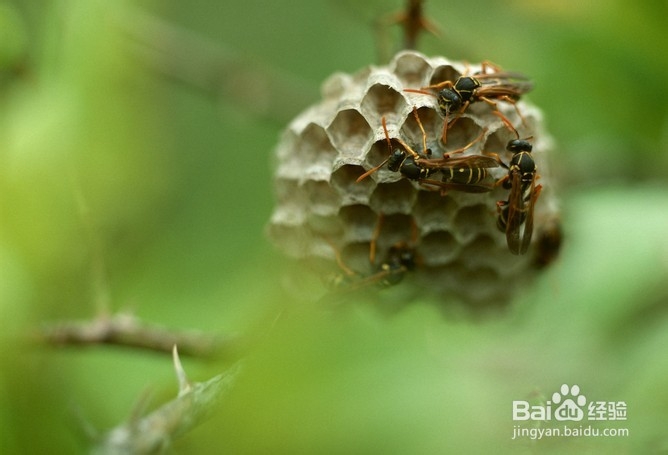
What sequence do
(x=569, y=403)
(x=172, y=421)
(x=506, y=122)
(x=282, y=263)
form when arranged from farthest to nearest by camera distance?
(x=282, y=263)
(x=506, y=122)
(x=569, y=403)
(x=172, y=421)

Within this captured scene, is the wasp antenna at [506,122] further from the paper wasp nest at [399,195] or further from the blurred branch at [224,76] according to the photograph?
the blurred branch at [224,76]

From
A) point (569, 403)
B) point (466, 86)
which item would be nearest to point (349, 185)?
point (466, 86)

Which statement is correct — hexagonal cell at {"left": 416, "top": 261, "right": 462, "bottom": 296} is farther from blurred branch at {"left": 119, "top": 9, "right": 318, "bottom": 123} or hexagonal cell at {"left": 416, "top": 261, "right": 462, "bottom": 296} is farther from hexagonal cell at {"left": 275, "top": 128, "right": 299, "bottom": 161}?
blurred branch at {"left": 119, "top": 9, "right": 318, "bottom": 123}

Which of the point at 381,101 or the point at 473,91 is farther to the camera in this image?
the point at 381,101

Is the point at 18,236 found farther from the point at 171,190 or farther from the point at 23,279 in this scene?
the point at 171,190

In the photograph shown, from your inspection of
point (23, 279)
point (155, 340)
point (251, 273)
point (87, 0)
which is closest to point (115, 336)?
point (155, 340)

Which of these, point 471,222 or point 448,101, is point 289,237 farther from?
point 448,101
